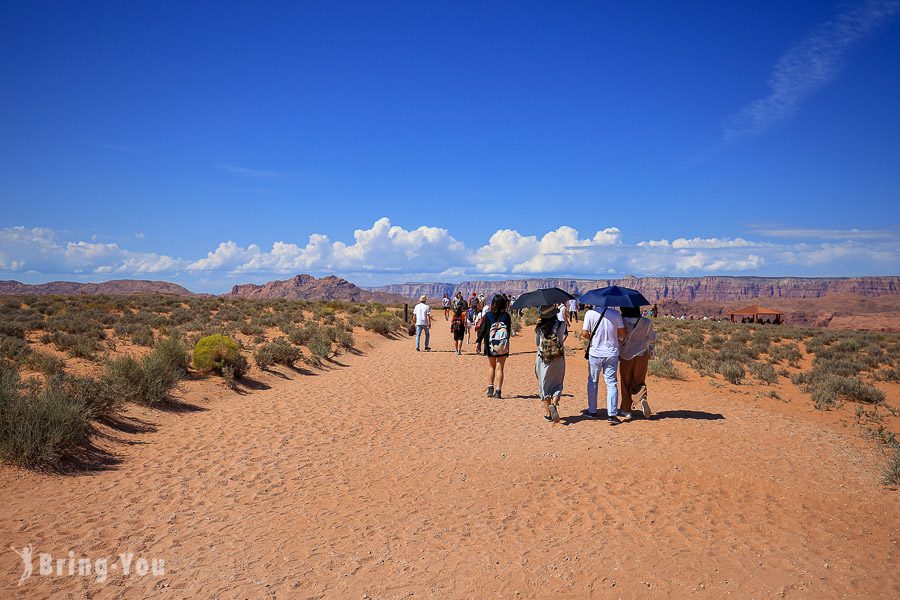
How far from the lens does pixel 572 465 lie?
6.40 m

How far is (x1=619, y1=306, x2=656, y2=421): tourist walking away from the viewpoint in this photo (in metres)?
8.00

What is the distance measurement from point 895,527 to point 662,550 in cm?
262

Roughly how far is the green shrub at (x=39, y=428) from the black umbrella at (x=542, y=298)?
6.45 metres

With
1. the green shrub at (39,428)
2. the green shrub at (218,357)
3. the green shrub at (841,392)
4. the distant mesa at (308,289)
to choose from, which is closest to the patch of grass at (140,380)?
the green shrub at (218,357)

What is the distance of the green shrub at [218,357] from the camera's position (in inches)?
451

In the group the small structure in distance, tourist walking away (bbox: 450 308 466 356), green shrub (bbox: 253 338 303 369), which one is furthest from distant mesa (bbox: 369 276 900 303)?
green shrub (bbox: 253 338 303 369)

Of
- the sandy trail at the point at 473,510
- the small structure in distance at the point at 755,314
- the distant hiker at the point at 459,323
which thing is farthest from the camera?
the small structure in distance at the point at 755,314

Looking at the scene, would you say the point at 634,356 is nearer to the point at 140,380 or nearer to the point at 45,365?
the point at 140,380

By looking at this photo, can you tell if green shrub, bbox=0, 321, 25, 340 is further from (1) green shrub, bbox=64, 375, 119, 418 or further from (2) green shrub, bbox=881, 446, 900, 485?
(2) green shrub, bbox=881, 446, 900, 485

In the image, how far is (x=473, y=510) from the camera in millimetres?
5285

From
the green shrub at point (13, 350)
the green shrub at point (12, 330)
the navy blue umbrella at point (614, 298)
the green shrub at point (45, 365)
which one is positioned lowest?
the green shrub at point (45, 365)

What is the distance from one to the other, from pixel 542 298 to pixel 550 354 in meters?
0.97

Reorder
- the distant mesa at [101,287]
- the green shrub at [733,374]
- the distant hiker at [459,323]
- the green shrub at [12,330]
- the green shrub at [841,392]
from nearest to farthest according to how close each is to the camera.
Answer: the green shrub at [841,392], the green shrub at [733,374], the green shrub at [12,330], the distant hiker at [459,323], the distant mesa at [101,287]

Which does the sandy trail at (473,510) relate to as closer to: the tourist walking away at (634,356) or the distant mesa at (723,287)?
the tourist walking away at (634,356)
